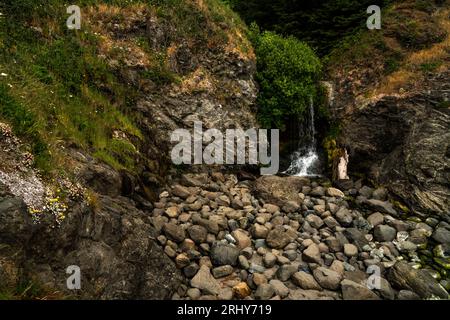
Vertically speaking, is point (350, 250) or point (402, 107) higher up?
point (402, 107)

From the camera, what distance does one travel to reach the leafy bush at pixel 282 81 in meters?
17.9

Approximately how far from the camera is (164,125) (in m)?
15.2

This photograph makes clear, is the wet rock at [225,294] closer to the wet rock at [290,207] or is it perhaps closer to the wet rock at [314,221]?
the wet rock at [314,221]

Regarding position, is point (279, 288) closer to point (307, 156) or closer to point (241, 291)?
point (241, 291)

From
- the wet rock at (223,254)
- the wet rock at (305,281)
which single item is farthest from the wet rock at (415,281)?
the wet rock at (223,254)

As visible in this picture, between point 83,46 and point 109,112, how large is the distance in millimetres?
3521

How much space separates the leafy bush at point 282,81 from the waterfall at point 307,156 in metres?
0.88

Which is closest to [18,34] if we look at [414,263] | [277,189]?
[277,189]

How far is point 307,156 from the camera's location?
18.6 meters

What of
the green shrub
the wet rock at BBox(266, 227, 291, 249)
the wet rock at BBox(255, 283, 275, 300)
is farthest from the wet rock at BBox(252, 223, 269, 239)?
the green shrub

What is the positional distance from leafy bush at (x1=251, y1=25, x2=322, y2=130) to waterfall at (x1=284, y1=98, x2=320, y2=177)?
0.88 metres

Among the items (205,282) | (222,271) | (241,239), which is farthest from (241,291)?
(241,239)

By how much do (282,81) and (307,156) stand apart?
14.3ft
